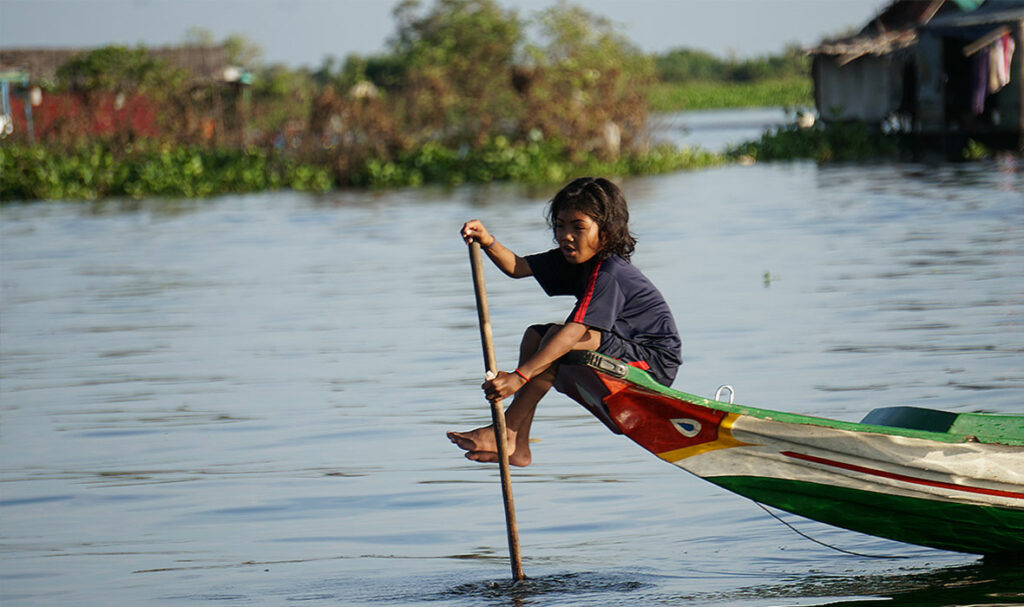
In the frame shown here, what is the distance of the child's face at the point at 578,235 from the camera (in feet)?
16.2

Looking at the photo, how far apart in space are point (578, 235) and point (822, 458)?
1.09 m

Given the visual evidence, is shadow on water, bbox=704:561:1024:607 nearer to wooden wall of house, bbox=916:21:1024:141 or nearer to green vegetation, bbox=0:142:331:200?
wooden wall of house, bbox=916:21:1024:141

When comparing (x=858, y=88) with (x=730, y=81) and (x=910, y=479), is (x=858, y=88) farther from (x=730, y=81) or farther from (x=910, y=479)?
(x=730, y=81)

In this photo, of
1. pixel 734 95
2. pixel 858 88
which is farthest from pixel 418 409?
pixel 734 95

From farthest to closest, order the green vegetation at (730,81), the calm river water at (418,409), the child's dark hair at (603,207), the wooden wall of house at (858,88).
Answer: the green vegetation at (730,81) → the wooden wall of house at (858,88) → the calm river water at (418,409) → the child's dark hair at (603,207)

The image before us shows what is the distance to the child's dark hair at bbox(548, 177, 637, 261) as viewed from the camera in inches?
194

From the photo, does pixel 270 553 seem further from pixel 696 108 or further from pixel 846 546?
pixel 696 108

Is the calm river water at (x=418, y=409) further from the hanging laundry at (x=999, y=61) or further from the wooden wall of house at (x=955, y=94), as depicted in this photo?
the wooden wall of house at (x=955, y=94)

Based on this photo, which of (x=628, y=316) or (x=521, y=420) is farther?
(x=521, y=420)

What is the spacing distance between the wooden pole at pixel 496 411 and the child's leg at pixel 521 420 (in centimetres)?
11

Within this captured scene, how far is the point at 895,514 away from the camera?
489 centimetres

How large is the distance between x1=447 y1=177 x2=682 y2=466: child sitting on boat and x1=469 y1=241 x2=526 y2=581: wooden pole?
0.06 m

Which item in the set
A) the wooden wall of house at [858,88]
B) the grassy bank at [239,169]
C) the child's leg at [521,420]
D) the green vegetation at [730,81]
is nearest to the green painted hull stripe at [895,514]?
the child's leg at [521,420]

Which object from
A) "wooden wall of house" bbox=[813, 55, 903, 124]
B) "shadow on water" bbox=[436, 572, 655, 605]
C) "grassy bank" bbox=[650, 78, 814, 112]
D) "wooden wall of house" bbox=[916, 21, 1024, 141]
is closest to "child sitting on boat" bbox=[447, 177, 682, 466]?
"shadow on water" bbox=[436, 572, 655, 605]
